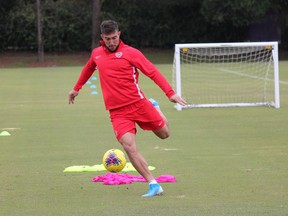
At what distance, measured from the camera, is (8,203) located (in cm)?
794

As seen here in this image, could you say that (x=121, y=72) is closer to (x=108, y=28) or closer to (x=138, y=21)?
(x=108, y=28)

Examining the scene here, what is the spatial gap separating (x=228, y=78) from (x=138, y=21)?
27.1 meters

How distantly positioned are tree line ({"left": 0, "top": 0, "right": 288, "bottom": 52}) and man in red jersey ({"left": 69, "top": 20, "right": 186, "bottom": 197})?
43.9m

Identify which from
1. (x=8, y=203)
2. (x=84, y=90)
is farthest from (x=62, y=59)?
(x=8, y=203)

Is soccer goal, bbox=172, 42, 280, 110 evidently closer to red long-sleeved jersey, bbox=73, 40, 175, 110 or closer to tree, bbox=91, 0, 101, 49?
red long-sleeved jersey, bbox=73, 40, 175, 110

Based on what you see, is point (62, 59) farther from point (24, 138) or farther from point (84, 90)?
point (24, 138)

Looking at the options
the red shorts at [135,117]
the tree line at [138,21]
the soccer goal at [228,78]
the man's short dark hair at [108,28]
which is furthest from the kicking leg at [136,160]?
the tree line at [138,21]

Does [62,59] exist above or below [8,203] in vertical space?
below

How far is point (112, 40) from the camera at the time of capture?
322 inches

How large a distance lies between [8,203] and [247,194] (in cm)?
261

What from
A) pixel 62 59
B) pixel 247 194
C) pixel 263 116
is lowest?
pixel 62 59

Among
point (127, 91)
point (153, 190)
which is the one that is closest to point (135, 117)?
point (127, 91)

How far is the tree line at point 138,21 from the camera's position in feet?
173

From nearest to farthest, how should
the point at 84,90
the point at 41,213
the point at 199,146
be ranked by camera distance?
the point at 41,213 → the point at 199,146 → the point at 84,90
